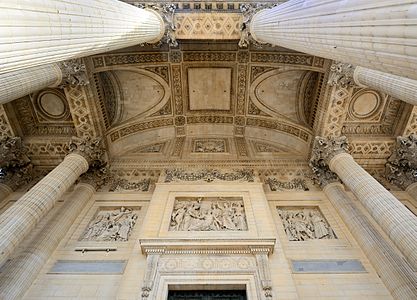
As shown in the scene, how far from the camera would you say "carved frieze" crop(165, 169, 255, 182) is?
956cm

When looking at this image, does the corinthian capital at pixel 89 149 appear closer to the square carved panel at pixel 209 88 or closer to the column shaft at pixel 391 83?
the square carved panel at pixel 209 88

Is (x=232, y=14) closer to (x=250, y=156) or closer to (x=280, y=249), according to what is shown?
(x=250, y=156)

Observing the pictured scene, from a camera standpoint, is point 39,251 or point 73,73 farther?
point 73,73

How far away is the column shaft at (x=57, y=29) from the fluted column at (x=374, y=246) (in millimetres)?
6904

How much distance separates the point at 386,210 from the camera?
246 inches

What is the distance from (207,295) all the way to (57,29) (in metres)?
5.43

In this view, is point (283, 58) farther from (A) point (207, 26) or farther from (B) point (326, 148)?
(B) point (326, 148)

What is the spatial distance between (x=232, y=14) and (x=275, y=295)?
792 centimetres

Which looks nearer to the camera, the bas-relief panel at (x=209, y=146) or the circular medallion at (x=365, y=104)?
the circular medallion at (x=365, y=104)

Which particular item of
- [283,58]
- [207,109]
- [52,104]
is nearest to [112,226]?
[52,104]

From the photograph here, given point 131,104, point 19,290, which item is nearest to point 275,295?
point 19,290

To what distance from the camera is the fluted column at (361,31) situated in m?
2.99

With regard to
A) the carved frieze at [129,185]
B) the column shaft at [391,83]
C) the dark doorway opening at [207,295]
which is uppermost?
the carved frieze at [129,185]

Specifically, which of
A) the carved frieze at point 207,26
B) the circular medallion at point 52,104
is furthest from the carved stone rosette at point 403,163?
the circular medallion at point 52,104
